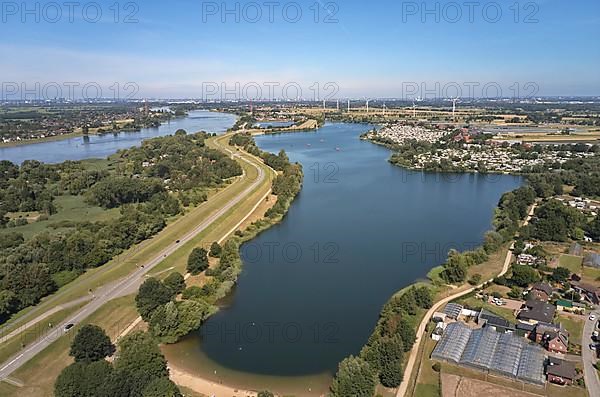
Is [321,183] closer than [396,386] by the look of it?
No

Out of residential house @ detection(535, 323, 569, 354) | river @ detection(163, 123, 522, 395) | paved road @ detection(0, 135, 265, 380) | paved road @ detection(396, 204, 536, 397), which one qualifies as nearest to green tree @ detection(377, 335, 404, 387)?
paved road @ detection(396, 204, 536, 397)

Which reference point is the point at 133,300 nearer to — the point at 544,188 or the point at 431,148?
the point at 544,188

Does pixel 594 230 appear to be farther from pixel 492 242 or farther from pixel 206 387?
pixel 206 387

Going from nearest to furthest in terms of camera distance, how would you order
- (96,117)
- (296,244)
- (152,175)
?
(296,244)
(152,175)
(96,117)

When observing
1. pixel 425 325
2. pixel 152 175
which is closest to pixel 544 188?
pixel 425 325

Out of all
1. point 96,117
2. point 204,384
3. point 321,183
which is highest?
point 96,117

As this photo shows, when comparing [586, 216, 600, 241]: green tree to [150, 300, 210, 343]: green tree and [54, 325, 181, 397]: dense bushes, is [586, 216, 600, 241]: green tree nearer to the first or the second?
[150, 300, 210, 343]: green tree

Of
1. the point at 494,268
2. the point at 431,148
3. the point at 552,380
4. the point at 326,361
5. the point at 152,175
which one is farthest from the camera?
the point at 431,148
